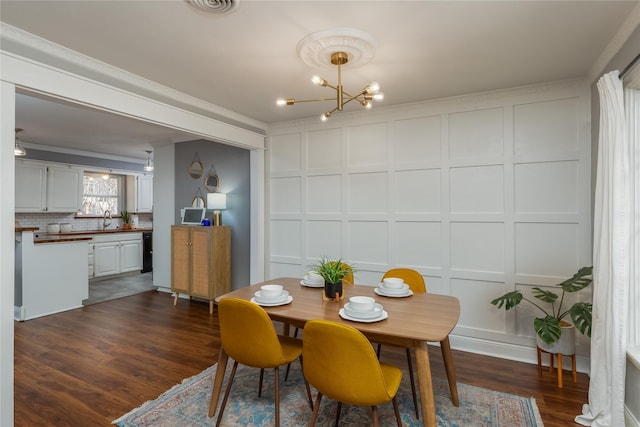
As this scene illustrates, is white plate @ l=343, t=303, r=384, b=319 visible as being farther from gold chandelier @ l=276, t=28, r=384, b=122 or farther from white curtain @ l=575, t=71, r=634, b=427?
white curtain @ l=575, t=71, r=634, b=427

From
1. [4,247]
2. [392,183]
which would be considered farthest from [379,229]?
[4,247]

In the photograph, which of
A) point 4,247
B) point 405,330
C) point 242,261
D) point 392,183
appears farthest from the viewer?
point 242,261

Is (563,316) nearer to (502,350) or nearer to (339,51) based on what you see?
(502,350)

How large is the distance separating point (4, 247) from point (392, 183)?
3.19m

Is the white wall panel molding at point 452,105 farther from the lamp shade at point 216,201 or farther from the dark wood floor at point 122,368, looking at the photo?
the dark wood floor at point 122,368

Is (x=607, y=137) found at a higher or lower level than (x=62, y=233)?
higher

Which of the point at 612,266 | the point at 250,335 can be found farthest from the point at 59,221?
the point at 612,266

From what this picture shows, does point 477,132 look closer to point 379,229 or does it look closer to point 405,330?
point 379,229

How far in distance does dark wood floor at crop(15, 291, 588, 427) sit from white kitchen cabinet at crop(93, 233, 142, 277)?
217cm

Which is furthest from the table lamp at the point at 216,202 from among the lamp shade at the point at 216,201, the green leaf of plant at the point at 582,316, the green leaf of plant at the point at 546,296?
the green leaf of plant at the point at 582,316

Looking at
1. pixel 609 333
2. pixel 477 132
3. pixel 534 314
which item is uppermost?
pixel 477 132

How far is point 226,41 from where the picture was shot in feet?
7.30

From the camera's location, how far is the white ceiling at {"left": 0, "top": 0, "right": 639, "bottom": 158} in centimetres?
188

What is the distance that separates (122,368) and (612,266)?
148 inches
